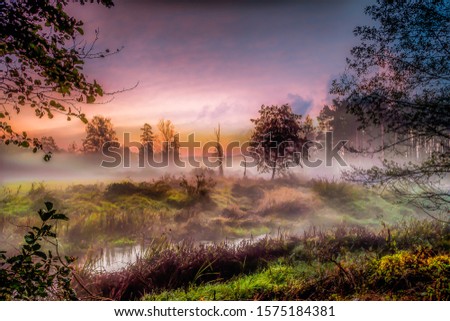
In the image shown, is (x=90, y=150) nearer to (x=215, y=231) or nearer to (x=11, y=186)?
(x=11, y=186)

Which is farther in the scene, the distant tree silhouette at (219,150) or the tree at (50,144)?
the distant tree silhouette at (219,150)

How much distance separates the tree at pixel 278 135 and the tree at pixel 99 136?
1.83m

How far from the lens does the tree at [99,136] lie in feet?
18.7

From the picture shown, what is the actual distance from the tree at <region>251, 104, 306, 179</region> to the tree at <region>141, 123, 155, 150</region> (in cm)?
132

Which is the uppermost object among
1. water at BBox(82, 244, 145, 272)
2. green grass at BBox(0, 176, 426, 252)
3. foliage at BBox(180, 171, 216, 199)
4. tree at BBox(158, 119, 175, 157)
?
tree at BBox(158, 119, 175, 157)

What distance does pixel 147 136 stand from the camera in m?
5.77

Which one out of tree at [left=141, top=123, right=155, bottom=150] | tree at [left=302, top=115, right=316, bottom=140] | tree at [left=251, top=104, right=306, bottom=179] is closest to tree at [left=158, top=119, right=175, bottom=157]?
tree at [left=141, top=123, right=155, bottom=150]

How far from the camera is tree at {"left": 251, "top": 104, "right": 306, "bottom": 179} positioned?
18.9 ft

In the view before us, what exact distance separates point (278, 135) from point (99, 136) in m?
2.33

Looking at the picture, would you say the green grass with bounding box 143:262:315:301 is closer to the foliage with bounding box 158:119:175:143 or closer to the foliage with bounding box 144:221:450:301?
the foliage with bounding box 144:221:450:301

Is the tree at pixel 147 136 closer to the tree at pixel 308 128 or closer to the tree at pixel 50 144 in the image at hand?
the tree at pixel 50 144

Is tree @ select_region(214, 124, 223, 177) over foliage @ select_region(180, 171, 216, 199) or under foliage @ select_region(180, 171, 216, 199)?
over

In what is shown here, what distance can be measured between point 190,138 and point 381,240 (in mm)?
2791

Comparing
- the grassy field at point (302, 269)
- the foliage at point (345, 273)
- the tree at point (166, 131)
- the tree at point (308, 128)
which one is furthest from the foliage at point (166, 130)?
the foliage at point (345, 273)
